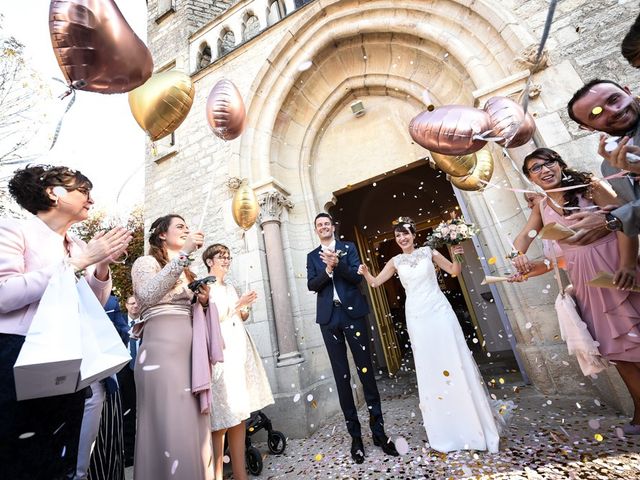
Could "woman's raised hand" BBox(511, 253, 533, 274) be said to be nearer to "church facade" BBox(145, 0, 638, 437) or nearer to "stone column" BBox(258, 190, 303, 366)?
"church facade" BBox(145, 0, 638, 437)

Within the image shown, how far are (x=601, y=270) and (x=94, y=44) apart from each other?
138 inches

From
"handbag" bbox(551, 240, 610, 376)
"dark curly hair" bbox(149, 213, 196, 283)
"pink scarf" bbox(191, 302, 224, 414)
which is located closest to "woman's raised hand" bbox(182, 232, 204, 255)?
"dark curly hair" bbox(149, 213, 196, 283)

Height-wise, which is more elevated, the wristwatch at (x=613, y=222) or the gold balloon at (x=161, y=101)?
the gold balloon at (x=161, y=101)

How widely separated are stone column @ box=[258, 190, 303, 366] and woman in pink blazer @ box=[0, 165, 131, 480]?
236 cm

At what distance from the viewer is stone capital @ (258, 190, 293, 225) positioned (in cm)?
413

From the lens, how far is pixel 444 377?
2381mm

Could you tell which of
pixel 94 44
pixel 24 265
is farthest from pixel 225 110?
pixel 24 265

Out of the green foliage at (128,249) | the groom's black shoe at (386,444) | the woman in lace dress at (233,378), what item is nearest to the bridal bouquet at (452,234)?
the groom's black shoe at (386,444)

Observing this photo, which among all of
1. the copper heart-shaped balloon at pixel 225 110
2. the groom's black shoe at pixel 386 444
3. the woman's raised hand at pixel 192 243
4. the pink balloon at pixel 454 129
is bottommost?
the groom's black shoe at pixel 386 444

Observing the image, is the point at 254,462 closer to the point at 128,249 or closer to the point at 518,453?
the point at 518,453

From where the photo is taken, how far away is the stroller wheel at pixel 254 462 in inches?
101

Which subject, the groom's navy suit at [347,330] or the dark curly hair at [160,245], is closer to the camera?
the dark curly hair at [160,245]

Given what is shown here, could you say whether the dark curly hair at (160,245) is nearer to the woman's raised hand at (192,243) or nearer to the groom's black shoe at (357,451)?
the woman's raised hand at (192,243)

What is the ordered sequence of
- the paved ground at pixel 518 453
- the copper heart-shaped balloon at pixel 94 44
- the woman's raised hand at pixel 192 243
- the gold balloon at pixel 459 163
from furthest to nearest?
1. the gold balloon at pixel 459 163
2. the woman's raised hand at pixel 192 243
3. the paved ground at pixel 518 453
4. the copper heart-shaped balloon at pixel 94 44
